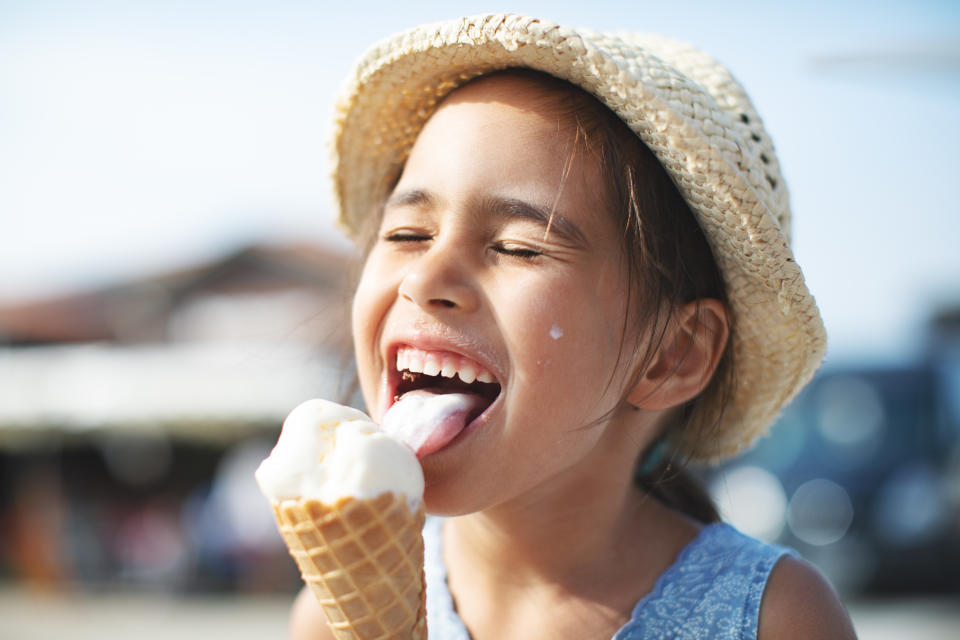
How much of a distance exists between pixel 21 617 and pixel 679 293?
1115 centimetres

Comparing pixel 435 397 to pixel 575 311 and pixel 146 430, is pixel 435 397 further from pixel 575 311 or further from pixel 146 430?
pixel 146 430

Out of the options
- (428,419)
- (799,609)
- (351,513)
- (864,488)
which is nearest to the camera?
(351,513)

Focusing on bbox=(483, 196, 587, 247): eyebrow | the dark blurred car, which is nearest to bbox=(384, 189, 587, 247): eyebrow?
bbox=(483, 196, 587, 247): eyebrow

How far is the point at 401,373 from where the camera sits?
175 cm

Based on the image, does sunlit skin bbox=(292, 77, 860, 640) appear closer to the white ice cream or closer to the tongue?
the tongue

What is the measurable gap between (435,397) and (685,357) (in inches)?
25.6

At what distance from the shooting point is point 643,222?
5.69ft

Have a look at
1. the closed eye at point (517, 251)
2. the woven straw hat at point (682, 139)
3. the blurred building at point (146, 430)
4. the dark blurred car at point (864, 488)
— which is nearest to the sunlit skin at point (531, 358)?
the closed eye at point (517, 251)

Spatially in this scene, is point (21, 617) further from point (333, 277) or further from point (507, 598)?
point (507, 598)

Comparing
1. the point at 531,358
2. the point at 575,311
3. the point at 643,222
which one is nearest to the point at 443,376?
the point at 531,358

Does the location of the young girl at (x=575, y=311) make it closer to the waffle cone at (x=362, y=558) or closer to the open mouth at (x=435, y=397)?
the open mouth at (x=435, y=397)

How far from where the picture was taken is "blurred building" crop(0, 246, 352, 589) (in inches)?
450


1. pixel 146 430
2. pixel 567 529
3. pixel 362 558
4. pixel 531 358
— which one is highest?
pixel 531 358

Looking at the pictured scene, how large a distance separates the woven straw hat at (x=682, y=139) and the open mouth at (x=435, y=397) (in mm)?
603
